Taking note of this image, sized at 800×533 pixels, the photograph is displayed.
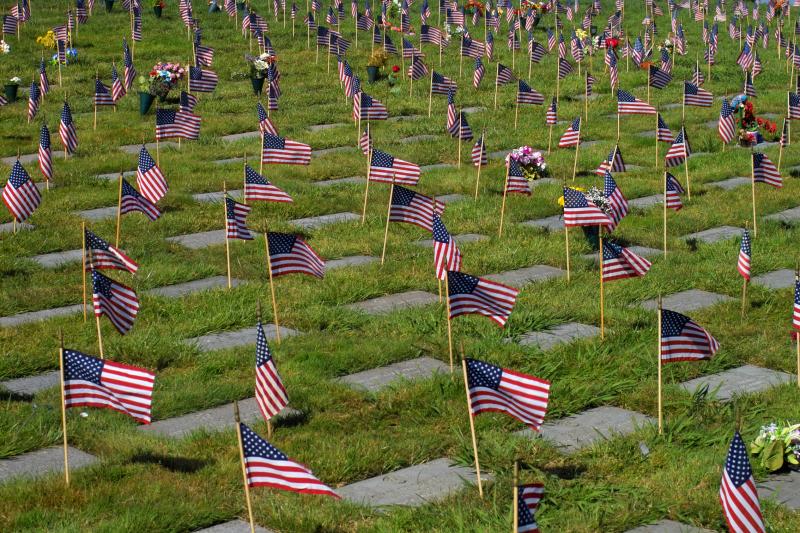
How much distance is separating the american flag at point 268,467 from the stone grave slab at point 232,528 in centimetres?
72

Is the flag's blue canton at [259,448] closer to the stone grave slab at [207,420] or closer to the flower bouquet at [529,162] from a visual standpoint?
the stone grave slab at [207,420]

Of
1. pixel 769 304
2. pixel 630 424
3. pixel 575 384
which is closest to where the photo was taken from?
pixel 630 424

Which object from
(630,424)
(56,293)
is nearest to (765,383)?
(630,424)

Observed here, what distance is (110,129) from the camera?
20.9 meters

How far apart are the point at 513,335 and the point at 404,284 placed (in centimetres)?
189

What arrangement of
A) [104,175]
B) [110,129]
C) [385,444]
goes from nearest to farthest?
[385,444], [104,175], [110,129]

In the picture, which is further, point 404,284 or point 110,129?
point 110,129

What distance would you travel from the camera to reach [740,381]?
33.8ft

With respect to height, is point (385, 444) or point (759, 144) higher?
point (385, 444)

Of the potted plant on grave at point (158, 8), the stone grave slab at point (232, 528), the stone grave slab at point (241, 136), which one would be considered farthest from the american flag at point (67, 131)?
the potted plant on grave at point (158, 8)

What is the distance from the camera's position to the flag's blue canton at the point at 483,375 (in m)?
7.80

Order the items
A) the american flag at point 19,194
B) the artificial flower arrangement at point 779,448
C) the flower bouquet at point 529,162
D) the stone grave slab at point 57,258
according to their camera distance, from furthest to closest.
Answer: the flower bouquet at point 529,162 < the american flag at point 19,194 < the stone grave slab at point 57,258 < the artificial flower arrangement at point 779,448

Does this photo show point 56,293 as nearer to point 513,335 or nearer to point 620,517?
point 513,335

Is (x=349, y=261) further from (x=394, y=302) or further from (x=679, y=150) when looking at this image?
(x=679, y=150)
